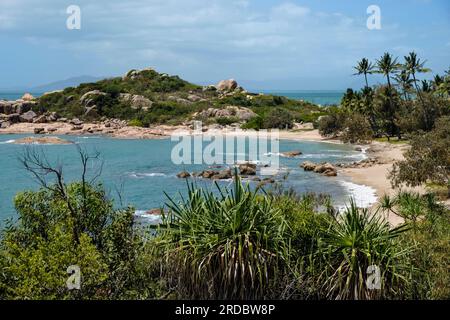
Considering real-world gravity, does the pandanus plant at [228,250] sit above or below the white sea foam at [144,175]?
above

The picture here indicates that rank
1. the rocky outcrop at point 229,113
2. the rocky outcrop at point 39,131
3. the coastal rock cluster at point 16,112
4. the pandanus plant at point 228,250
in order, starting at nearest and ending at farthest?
1. the pandanus plant at point 228,250
2. the rocky outcrop at point 39,131
3. the rocky outcrop at point 229,113
4. the coastal rock cluster at point 16,112

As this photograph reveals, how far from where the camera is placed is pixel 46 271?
1141 cm

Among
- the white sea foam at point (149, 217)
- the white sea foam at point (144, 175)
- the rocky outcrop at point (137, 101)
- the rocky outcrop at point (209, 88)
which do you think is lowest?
the white sea foam at point (149, 217)

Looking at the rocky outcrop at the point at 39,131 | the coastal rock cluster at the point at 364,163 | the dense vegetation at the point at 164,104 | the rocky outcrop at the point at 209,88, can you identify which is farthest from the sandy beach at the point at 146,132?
the rocky outcrop at the point at 209,88

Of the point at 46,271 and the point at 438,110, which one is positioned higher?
the point at 438,110

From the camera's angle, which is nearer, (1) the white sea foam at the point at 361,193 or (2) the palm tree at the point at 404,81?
(1) the white sea foam at the point at 361,193

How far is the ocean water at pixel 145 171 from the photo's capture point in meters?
41.0

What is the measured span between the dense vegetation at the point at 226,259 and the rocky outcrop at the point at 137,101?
103908mm

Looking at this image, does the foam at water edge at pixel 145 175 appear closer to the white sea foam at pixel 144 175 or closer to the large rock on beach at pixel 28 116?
the white sea foam at pixel 144 175

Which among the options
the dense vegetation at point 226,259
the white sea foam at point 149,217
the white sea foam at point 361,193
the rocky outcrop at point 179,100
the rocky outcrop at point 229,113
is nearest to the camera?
the dense vegetation at point 226,259

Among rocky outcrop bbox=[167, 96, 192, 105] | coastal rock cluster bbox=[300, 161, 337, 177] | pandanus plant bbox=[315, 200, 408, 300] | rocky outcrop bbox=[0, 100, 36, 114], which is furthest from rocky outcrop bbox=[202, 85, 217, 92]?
pandanus plant bbox=[315, 200, 408, 300]
